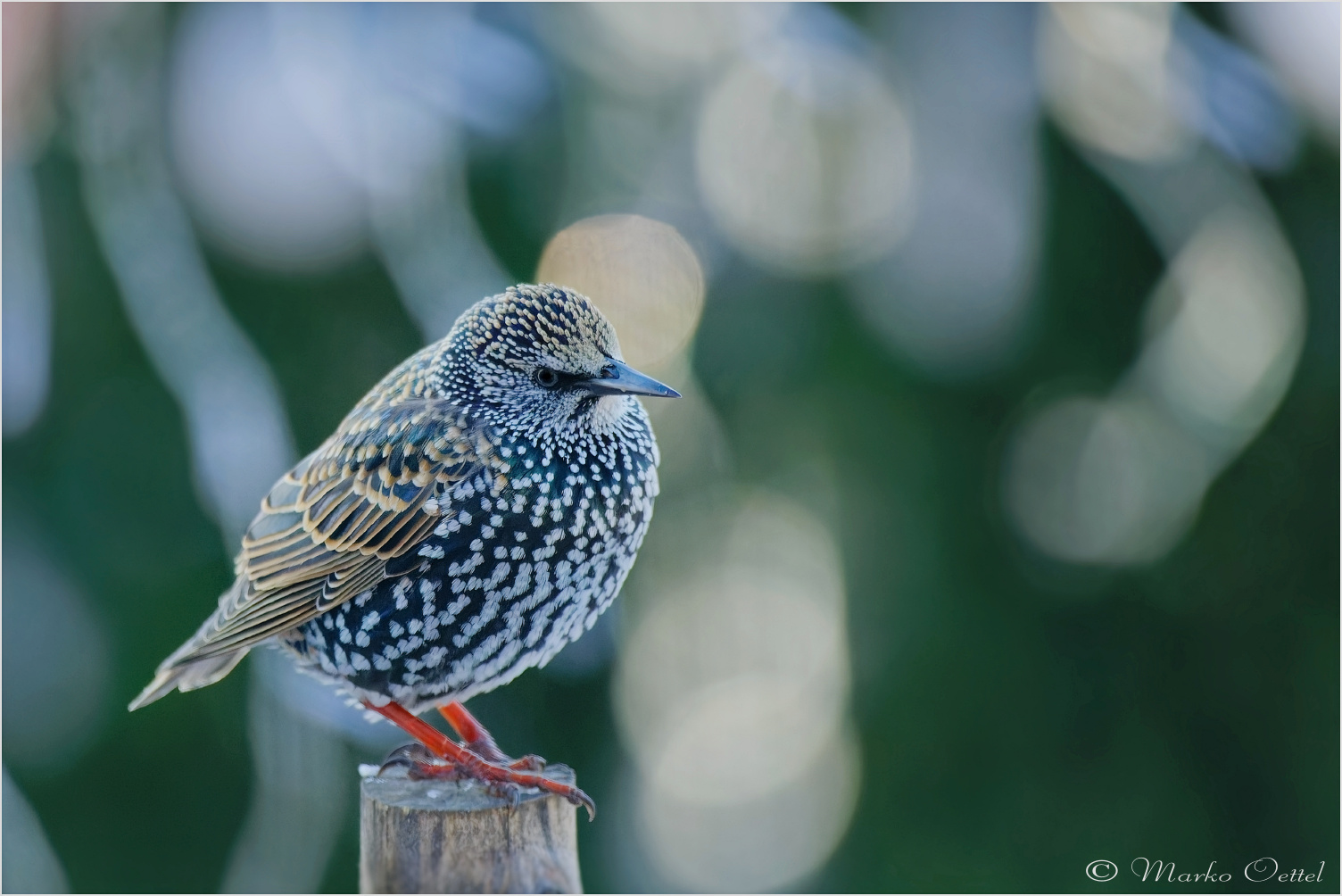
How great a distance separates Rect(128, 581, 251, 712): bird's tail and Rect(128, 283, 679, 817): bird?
0.05 ft

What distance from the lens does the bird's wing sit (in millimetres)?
2322

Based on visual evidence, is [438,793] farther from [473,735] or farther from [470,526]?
[470,526]

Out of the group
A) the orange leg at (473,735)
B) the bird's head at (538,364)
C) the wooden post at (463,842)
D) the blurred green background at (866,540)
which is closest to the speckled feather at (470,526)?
the bird's head at (538,364)

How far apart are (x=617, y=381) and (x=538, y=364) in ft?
0.67

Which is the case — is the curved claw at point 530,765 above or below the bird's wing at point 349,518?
below

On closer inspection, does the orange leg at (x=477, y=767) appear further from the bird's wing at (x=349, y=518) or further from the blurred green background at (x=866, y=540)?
the blurred green background at (x=866, y=540)

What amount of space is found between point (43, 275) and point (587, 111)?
10.0 feet

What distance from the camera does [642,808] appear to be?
6.34 meters

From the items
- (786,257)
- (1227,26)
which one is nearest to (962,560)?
(786,257)

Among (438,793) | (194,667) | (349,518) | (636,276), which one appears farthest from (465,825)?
(636,276)

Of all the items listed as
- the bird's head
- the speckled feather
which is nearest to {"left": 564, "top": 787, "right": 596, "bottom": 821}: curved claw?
the speckled feather

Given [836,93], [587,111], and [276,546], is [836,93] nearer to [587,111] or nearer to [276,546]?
[587,111]

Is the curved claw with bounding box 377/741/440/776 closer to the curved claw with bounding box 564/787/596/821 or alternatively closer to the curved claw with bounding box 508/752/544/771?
the curved claw with bounding box 508/752/544/771

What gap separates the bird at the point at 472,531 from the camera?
7.49 feet
